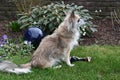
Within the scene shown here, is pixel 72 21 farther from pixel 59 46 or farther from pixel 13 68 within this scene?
pixel 13 68

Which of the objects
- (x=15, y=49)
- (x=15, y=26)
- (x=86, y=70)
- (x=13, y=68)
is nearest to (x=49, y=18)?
(x=15, y=26)

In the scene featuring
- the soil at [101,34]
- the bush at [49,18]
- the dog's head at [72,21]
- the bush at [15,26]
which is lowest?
the soil at [101,34]

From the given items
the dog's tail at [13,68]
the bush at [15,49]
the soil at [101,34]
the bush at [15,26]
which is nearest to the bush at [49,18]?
the bush at [15,26]

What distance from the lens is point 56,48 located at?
6.65 m

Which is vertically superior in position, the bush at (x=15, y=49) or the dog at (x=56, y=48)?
the dog at (x=56, y=48)

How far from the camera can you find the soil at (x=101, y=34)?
8.77 metres

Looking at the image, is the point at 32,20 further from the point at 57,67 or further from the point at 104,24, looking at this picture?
the point at 57,67

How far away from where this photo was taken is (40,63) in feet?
21.0

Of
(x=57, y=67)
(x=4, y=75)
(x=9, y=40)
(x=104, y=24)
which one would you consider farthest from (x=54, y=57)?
(x=104, y=24)

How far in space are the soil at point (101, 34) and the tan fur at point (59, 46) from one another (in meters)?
1.89

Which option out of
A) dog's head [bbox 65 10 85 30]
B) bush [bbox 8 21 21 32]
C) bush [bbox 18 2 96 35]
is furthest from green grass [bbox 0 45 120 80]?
bush [bbox 8 21 21 32]

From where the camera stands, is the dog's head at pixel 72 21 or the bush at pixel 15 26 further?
the bush at pixel 15 26

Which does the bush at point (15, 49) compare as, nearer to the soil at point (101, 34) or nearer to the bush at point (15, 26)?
the soil at point (101, 34)

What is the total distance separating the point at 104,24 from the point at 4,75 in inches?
179
